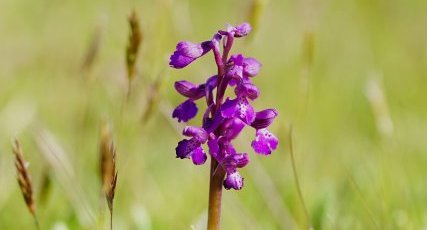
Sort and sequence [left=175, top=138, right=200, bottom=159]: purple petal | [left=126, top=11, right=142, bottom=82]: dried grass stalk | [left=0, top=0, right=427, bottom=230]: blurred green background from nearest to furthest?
[left=175, top=138, right=200, bottom=159]: purple petal < [left=126, top=11, right=142, bottom=82]: dried grass stalk < [left=0, top=0, right=427, bottom=230]: blurred green background

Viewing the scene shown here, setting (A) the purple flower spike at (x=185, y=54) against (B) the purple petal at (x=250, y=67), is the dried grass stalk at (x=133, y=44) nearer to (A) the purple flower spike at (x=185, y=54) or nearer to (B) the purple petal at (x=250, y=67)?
(A) the purple flower spike at (x=185, y=54)

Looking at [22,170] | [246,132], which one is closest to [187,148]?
[22,170]

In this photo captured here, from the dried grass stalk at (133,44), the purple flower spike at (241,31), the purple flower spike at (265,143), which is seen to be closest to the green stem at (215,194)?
the purple flower spike at (265,143)

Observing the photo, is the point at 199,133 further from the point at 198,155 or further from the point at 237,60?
the point at 237,60

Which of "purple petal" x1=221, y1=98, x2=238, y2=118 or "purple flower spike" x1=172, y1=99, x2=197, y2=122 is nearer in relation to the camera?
"purple petal" x1=221, y1=98, x2=238, y2=118

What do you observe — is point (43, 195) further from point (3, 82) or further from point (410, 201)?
point (3, 82)

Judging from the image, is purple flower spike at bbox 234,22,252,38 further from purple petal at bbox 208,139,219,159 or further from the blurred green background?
the blurred green background

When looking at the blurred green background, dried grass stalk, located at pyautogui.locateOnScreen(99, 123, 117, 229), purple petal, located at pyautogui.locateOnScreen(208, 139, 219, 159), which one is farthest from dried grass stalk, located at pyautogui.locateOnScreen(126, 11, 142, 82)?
purple petal, located at pyautogui.locateOnScreen(208, 139, 219, 159)

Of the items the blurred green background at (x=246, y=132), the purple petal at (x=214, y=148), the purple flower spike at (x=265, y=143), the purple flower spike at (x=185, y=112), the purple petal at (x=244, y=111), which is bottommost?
the blurred green background at (x=246, y=132)
